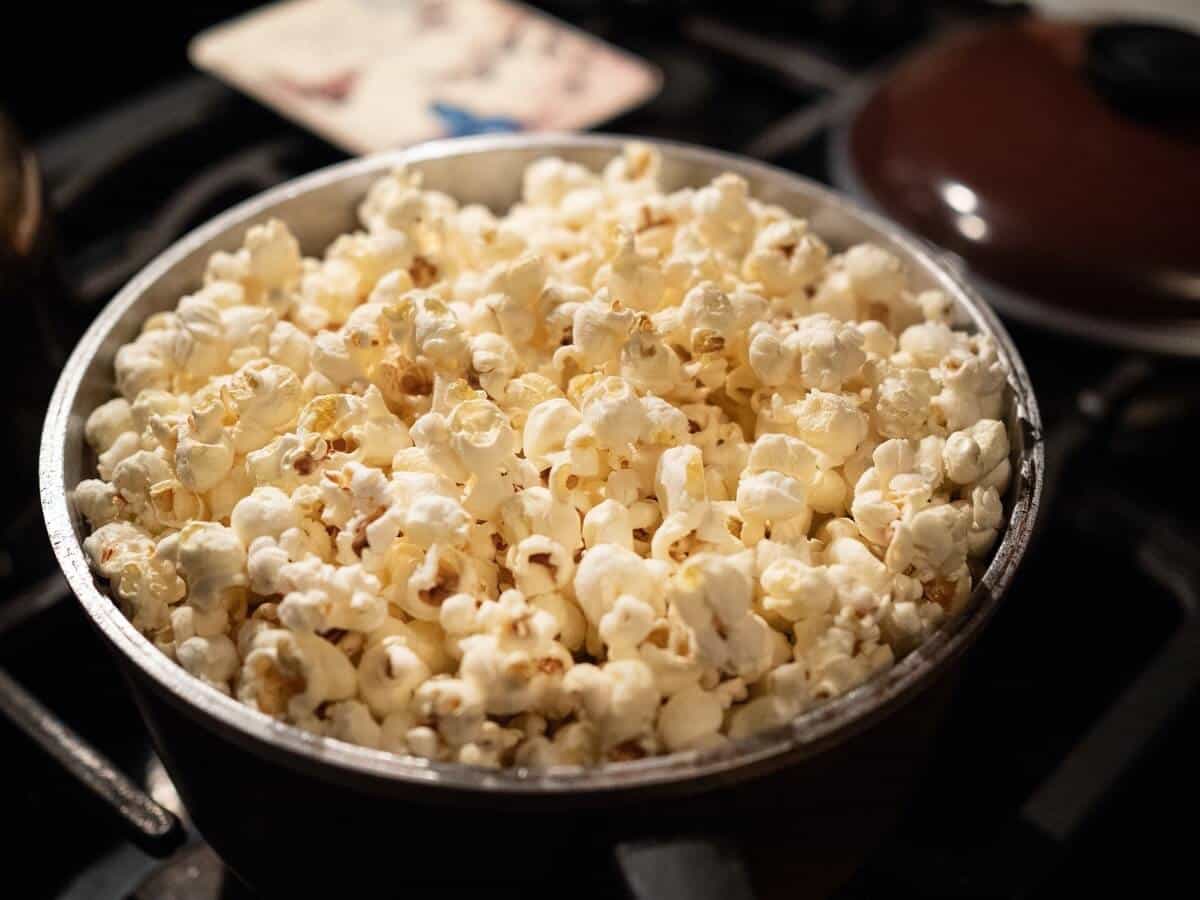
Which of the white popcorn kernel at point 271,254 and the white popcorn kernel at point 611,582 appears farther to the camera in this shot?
the white popcorn kernel at point 271,254

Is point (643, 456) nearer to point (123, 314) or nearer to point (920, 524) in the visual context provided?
point (920, 524)

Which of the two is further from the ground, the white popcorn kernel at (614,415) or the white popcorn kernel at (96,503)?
the white popcorn kernel at (614,415)

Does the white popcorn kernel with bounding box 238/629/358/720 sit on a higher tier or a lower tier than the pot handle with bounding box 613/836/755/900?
higher

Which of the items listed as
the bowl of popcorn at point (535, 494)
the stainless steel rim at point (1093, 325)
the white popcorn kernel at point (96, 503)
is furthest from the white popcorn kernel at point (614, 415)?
the stainless steel rim at point (1093, 325)

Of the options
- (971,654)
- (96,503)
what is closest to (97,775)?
(96,503)

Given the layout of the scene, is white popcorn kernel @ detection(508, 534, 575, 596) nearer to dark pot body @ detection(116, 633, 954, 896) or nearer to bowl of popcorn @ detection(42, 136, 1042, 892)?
bowl of popcorn @ detection(42, 136, 1042, 892)

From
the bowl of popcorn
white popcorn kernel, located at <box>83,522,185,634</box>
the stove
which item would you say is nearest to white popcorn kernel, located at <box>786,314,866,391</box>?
the bowl of popcorn

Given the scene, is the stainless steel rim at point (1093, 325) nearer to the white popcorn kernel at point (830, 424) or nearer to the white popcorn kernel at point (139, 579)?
the white popcorn kernel at point (830, 424)
